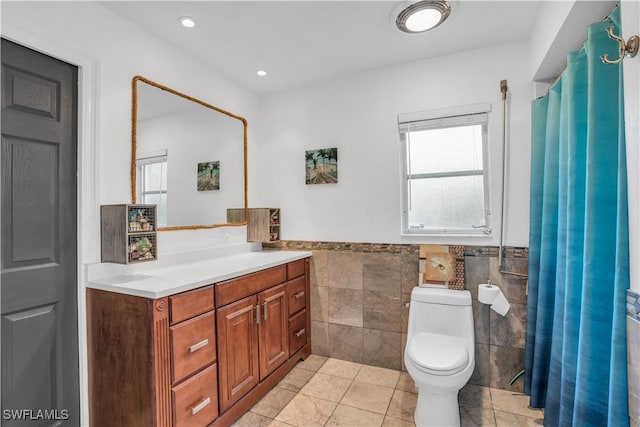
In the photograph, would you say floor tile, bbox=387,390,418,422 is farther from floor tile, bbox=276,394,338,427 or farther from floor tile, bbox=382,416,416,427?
floor tile, bbox=276,394,338,427

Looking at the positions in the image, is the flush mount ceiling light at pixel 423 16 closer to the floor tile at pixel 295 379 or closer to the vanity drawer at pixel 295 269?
the vanity drawer at pixel 295 269

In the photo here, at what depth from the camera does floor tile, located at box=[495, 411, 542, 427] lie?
1892mm

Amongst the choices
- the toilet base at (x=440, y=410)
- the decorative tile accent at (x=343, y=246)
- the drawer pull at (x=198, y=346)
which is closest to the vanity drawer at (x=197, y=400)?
the drawer pull at (x=198, y=346)

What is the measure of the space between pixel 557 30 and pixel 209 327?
2350 mm

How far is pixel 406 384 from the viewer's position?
2.34 metres

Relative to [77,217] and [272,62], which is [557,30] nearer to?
[272,62]

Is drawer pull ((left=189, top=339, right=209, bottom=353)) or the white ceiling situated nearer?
drawer pull ((left=189, top=339, right=209, bottom=353))

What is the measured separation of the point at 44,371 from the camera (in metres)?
1.61

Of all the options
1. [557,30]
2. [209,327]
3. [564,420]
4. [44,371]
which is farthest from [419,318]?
[44,371]

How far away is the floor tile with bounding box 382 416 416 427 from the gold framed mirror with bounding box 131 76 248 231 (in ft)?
6.01

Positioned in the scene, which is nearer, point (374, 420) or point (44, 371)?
point (44, 371)

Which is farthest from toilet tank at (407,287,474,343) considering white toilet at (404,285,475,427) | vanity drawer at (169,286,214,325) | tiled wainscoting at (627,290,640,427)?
vanity drawer at (169,286,214,325)

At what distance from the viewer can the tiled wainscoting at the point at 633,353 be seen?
3.19 ft

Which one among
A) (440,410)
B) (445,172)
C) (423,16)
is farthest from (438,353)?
(423,16)
